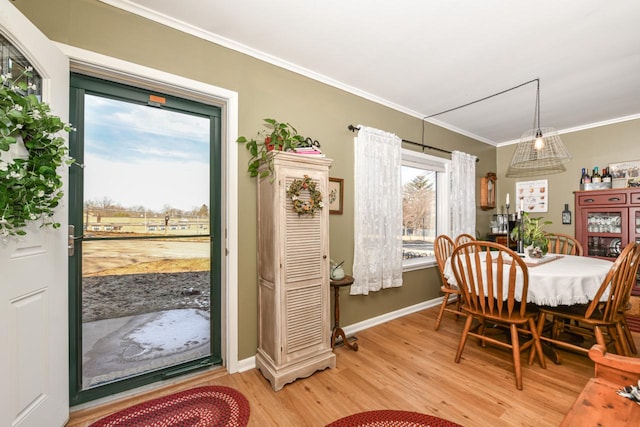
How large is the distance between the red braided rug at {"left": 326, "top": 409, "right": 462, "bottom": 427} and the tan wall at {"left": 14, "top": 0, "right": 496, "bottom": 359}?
0.99m

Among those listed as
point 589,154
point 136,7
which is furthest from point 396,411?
point 589,154

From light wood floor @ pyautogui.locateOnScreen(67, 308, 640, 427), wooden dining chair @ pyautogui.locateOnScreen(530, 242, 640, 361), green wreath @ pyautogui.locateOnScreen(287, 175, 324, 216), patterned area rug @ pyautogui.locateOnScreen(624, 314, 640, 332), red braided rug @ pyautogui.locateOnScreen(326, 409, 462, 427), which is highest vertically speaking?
green wreath @ pyautogui.locateOnScreen(287, 175, 324, 216)

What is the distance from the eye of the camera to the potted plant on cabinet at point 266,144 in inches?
86.8

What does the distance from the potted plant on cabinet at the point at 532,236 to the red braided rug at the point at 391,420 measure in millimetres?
1905

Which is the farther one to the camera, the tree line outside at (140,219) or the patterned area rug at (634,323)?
the patterned area rug at (634,323)

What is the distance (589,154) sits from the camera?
4117 mm

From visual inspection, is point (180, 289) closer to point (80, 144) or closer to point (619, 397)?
point (80, 144)

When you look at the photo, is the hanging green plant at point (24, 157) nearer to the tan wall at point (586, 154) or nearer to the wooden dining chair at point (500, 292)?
the wooden dining chair at point (500, 292)

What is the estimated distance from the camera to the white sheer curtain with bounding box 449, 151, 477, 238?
410 cm

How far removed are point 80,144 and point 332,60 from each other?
78.6 inches

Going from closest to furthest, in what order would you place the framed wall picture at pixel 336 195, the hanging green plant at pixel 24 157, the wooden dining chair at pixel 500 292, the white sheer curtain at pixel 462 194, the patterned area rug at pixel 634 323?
the hanging green plant at pixel 24 157 → the wooden dining chair at pixel 500 292 → the framed wall picture at pixel 336 195 → the patterned area rug at pixel 634 323 → the white sheer curtain at pixel 462 194

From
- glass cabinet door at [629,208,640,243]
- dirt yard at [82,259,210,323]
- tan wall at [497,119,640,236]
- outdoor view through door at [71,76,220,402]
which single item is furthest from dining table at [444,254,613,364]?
tan wall at [497,119,640,236]

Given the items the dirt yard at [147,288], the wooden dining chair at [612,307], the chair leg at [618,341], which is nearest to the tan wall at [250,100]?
the dirt yard at [147,288]

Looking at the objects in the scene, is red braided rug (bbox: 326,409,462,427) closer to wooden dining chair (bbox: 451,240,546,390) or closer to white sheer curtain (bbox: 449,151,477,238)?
wooden dining chair (bbox: 451,240,546,390)
